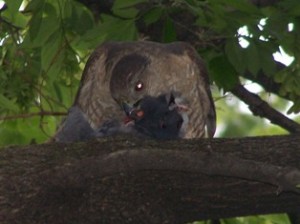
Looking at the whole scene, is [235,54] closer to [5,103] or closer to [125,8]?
[125,8]

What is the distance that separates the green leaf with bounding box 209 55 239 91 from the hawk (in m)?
0.26

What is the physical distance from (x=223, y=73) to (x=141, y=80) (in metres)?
0.66

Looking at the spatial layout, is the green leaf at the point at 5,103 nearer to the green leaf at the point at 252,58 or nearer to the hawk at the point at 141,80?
the hawk at the point at 141,80

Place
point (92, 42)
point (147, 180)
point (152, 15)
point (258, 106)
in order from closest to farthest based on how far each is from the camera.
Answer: point (147, 180)
point (152, 15)
point (92, 42)
point (258, 106)

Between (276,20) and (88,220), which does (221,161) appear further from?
(276,20)

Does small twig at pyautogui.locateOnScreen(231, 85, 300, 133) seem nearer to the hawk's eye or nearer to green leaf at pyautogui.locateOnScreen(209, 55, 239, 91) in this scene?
green leaf at pyautogui.locateOnScreen(209, 55, 239, 91)

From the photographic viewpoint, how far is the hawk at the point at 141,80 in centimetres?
637

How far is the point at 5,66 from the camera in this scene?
5965 millimetres

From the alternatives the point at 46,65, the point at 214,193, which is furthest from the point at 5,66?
the point at 214,193

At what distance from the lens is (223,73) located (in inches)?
237

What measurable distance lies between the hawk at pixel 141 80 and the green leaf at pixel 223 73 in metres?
0.26

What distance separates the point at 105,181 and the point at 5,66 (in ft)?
6.28

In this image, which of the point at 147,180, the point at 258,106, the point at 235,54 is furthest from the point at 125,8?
the point at 147,180

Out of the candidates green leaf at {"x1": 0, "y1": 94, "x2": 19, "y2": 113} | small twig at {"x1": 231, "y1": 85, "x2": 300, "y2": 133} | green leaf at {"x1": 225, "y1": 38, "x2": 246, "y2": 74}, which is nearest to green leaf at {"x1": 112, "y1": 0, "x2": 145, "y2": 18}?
green leaf at {"x1": 225, "y1": 38, "x2": 246, "y2": 74}
